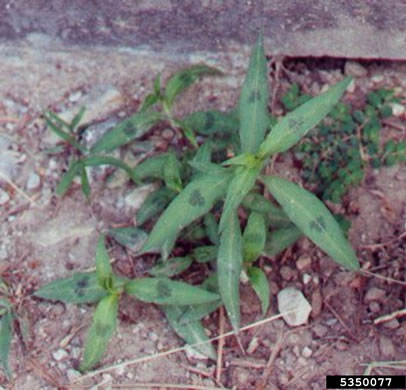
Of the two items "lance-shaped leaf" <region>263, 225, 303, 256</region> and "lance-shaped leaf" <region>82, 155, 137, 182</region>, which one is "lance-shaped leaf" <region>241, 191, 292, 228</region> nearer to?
"lance-shaped leaf" <region>263, 225, 303, 256</region>

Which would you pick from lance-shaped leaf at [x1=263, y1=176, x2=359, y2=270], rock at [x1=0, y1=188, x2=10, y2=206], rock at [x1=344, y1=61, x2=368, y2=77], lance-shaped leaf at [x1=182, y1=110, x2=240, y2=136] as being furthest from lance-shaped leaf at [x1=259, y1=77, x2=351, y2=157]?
rock at [x1=0, y1=188, x2=10, y2=206]

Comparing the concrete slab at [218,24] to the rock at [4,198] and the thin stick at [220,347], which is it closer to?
Result: the rock at [4,198]

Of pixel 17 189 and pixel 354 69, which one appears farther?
pixel 354 69

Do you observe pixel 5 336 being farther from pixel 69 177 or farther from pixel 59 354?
pixel 69 177

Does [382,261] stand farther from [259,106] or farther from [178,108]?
[178,108]

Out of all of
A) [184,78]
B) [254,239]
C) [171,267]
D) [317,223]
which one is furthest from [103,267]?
[184,78]

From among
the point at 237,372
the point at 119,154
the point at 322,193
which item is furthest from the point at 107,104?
the point at 237,372

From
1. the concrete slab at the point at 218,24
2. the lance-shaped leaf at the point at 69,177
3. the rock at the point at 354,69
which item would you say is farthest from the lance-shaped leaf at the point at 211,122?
the rock at the point at 354,69
